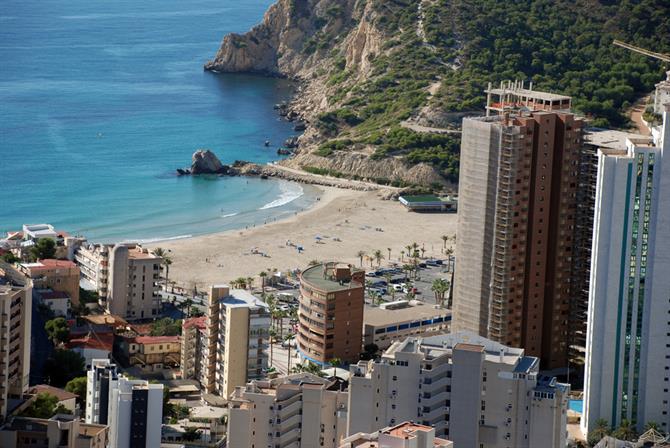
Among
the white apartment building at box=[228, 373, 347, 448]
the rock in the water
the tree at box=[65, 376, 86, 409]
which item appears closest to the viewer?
the white apartment building at box=[228, 373, 347, 448]

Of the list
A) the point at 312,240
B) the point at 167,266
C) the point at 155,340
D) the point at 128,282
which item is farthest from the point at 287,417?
the point at 312,240

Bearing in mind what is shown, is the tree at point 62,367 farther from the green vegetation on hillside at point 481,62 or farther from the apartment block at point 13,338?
the green vegetation on hillside at point 481,62

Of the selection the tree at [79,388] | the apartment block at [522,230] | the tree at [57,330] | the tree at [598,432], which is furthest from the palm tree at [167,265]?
the tree at [598,432]

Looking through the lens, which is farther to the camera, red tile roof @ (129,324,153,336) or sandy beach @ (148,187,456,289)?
sandy beach @ (148,187,456,289)

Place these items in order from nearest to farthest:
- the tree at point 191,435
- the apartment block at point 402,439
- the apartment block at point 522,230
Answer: the apartment block at point 402,439
the tree at point 191,435
the apartment block at point 522,230

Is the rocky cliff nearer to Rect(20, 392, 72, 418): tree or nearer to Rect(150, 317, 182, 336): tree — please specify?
Rect(150, 317, 182, 336): tree

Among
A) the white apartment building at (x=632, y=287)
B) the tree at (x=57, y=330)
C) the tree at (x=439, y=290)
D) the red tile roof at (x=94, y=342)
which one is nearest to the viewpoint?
the white apartment building at (x=632, y=287)

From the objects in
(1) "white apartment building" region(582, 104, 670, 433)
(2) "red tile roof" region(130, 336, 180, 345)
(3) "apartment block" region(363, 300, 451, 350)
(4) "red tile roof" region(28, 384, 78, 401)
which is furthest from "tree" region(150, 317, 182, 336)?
(1) "white apartment building" region(582, 104, 670, 433)
